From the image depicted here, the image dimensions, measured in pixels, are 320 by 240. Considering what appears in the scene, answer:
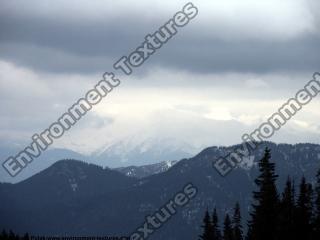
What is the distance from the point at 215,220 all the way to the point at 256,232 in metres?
31.1

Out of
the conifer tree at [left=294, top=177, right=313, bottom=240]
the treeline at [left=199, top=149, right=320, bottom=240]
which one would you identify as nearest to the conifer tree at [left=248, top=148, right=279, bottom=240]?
the treeline at [left=199, top=149, right=320, bottom=240]

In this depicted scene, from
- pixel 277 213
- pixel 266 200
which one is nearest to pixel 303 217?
pixel 277 213

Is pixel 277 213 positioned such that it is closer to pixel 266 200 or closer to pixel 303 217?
pixel 266 200

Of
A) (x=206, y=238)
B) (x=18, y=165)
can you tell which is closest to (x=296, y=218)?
(x=206, y=238)

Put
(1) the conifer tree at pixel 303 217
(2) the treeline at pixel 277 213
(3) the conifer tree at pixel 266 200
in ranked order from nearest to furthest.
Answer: (2) the treeline at pixel 277 213 → (1) the conifer tree at pixel 303 217 → (3) the conifer tree at pixel 266 200

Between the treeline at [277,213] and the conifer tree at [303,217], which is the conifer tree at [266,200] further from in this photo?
the conifer tree at [303,217]

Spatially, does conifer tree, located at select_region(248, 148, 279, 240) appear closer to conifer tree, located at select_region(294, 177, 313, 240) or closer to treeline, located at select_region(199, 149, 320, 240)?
treeline, located at select_region(199, 149, 320, 240)

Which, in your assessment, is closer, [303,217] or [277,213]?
[303,217]

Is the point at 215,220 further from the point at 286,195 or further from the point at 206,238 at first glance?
the point at 286,195

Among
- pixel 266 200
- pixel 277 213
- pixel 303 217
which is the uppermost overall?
pixel 266 200

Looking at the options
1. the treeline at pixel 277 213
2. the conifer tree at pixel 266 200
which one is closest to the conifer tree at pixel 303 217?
the treeline at pixel 277 213

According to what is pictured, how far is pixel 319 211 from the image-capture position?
7706 centimetres

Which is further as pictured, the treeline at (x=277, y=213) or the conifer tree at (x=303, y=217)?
the conifer tree at (x=303, y=217)

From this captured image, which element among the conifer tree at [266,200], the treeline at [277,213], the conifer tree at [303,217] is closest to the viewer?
the treeline at [277,213]
